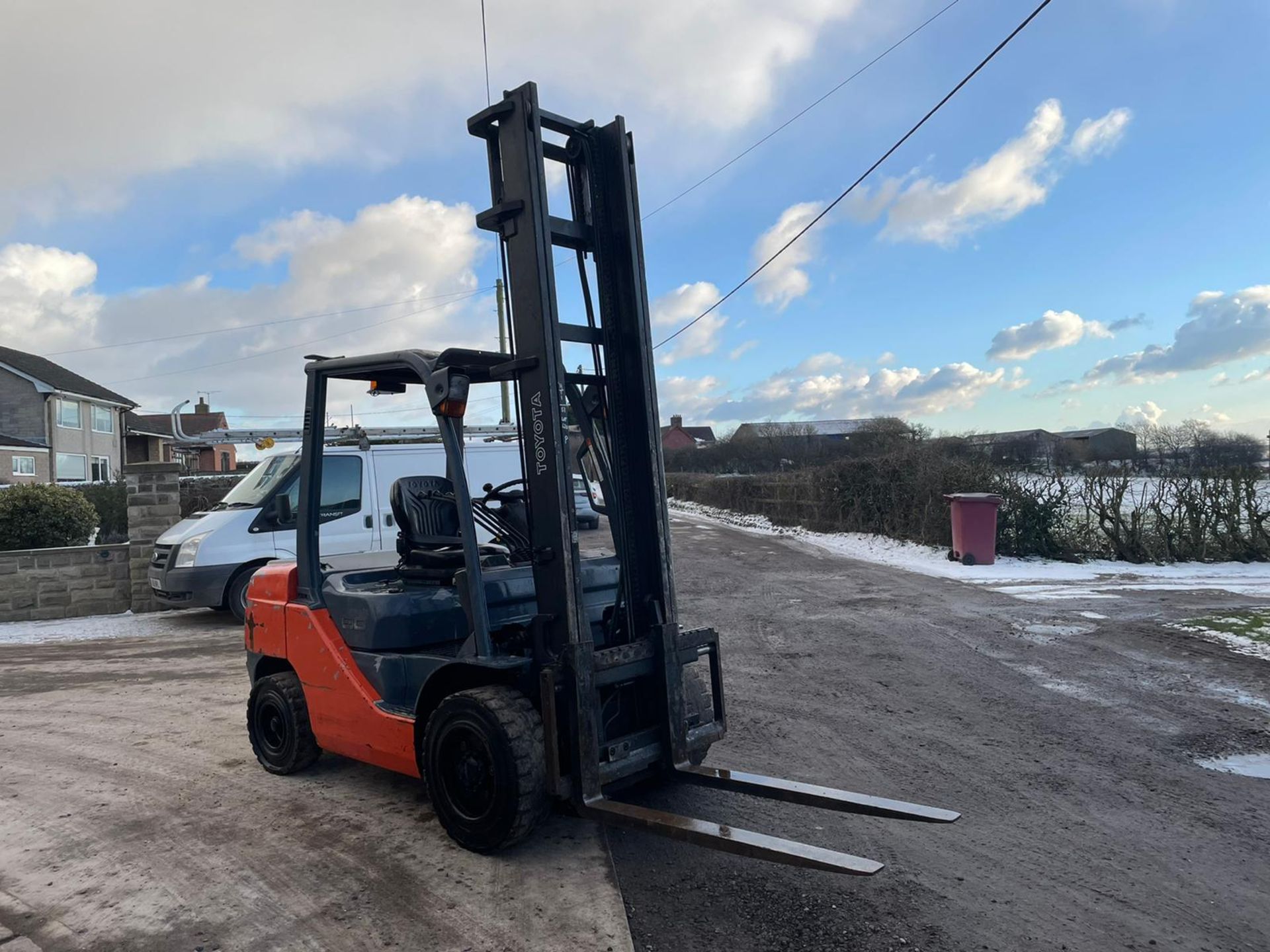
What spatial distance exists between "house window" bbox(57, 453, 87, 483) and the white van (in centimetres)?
3194

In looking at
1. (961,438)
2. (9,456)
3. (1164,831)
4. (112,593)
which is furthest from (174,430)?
(9,456)

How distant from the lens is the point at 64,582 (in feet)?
41.0

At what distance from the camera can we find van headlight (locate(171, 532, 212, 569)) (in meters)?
10.7

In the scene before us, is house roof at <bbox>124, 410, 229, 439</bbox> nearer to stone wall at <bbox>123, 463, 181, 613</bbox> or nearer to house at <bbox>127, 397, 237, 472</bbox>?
house at <bbox>127, 397, 237, 472</bbox>

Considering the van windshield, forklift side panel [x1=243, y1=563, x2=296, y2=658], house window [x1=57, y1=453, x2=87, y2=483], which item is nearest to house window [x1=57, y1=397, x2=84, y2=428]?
house window [x1=57, y1=453, x2=87, y2=483]

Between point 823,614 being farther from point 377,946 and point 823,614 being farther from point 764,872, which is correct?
point 377,946

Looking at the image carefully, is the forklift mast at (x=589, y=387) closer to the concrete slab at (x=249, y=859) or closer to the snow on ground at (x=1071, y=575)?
the concrete slab at (x=249, y=859)

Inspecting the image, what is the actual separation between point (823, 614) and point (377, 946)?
7.71 m

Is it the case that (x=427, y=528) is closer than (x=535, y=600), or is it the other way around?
(x=535, y=600)

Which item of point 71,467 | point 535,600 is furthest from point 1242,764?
point 71,467

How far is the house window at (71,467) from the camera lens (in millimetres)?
37781

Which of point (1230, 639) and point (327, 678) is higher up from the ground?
point (327, 678)

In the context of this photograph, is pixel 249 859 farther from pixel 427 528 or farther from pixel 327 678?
pixel 427 528

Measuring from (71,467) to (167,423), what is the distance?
2003 centimetres
